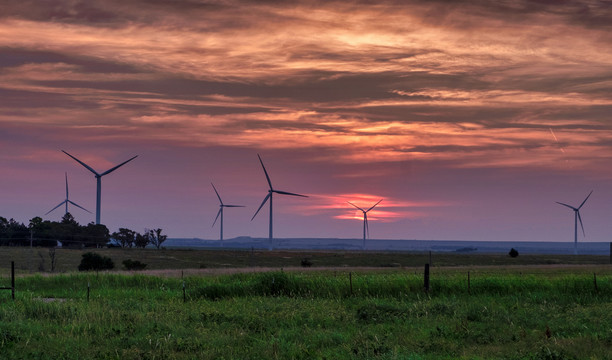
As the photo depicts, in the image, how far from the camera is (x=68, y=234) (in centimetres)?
14388

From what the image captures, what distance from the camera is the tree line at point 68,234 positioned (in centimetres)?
13250

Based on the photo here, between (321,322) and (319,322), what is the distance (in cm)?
9

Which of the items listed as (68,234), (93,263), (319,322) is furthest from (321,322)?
(68,234)

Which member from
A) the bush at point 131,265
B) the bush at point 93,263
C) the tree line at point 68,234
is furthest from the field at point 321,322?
the tree line at point 68,234

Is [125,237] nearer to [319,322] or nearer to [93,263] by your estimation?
[93,263]

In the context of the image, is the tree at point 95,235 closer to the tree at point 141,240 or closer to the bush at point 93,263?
the tree at point 141,240

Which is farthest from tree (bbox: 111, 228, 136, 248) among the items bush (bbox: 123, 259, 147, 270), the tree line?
bush (bbox: 123, 259, 147, 270)

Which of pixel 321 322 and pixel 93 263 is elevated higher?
pixel 321 322

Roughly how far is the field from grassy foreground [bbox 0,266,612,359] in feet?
0.21

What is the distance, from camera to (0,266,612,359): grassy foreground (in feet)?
72.9

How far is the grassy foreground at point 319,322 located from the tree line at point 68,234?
93.7 m

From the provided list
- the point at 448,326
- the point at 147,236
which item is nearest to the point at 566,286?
the point at 448,326

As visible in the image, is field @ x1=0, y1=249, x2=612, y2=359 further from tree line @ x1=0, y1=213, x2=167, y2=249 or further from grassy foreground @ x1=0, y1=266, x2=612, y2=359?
tree line @ x1=0, y1=213, x2=167, y2=249

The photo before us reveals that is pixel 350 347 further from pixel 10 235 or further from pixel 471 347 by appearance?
pixel 10 235
